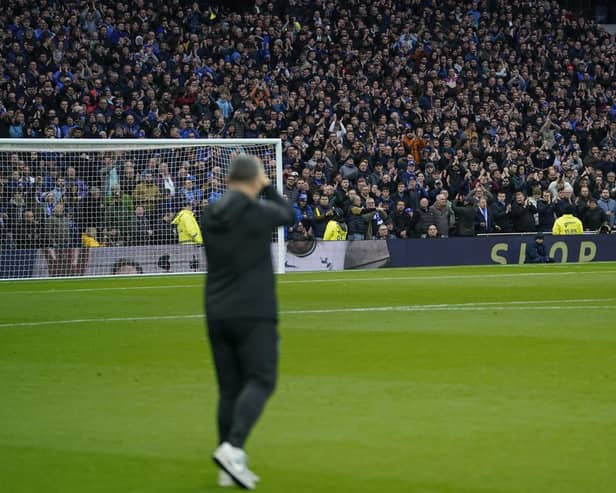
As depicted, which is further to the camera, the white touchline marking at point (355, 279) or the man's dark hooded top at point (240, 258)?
the white touchline marking at point (355, 279)

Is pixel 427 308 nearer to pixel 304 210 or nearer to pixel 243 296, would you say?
pixel 304 210

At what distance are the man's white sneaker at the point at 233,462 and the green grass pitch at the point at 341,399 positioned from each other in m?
0.29

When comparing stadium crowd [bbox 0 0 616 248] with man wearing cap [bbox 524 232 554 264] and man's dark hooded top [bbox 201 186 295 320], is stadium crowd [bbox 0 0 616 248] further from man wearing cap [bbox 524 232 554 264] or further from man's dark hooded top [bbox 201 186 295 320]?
man's dark hooded top [bbox 201 186 295 320]

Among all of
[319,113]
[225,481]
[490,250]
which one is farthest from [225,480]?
[319,113]

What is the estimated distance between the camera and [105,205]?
2730 centimetres

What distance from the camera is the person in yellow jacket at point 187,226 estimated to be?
2734cm

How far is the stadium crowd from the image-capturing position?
27719 mm

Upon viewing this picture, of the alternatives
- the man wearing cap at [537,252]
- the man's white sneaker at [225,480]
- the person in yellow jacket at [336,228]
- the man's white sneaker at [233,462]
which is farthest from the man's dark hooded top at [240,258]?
the man wearing cap at [537,252]

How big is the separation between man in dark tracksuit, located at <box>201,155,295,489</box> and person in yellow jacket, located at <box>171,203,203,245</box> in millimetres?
20173

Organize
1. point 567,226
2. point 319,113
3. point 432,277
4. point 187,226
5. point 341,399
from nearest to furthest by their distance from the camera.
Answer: point 341,399
point 432,277
point 187,226
point 567,226
point 319,113

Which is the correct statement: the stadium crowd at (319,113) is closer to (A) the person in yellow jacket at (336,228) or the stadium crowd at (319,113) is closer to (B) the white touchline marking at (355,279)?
(A) the person in yellow jacket at (336,228)

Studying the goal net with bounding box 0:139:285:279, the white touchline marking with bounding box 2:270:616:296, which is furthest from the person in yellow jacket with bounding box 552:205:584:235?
the goal net with bounding box 0:139:285:279

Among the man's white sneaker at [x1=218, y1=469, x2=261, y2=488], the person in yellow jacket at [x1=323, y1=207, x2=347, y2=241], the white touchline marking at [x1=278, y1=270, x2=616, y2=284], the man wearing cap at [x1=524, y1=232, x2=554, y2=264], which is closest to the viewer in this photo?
the man's white sneaker at [x1=218, y1=469, x2=261, y2=488]

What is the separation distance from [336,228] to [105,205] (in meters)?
6.21
